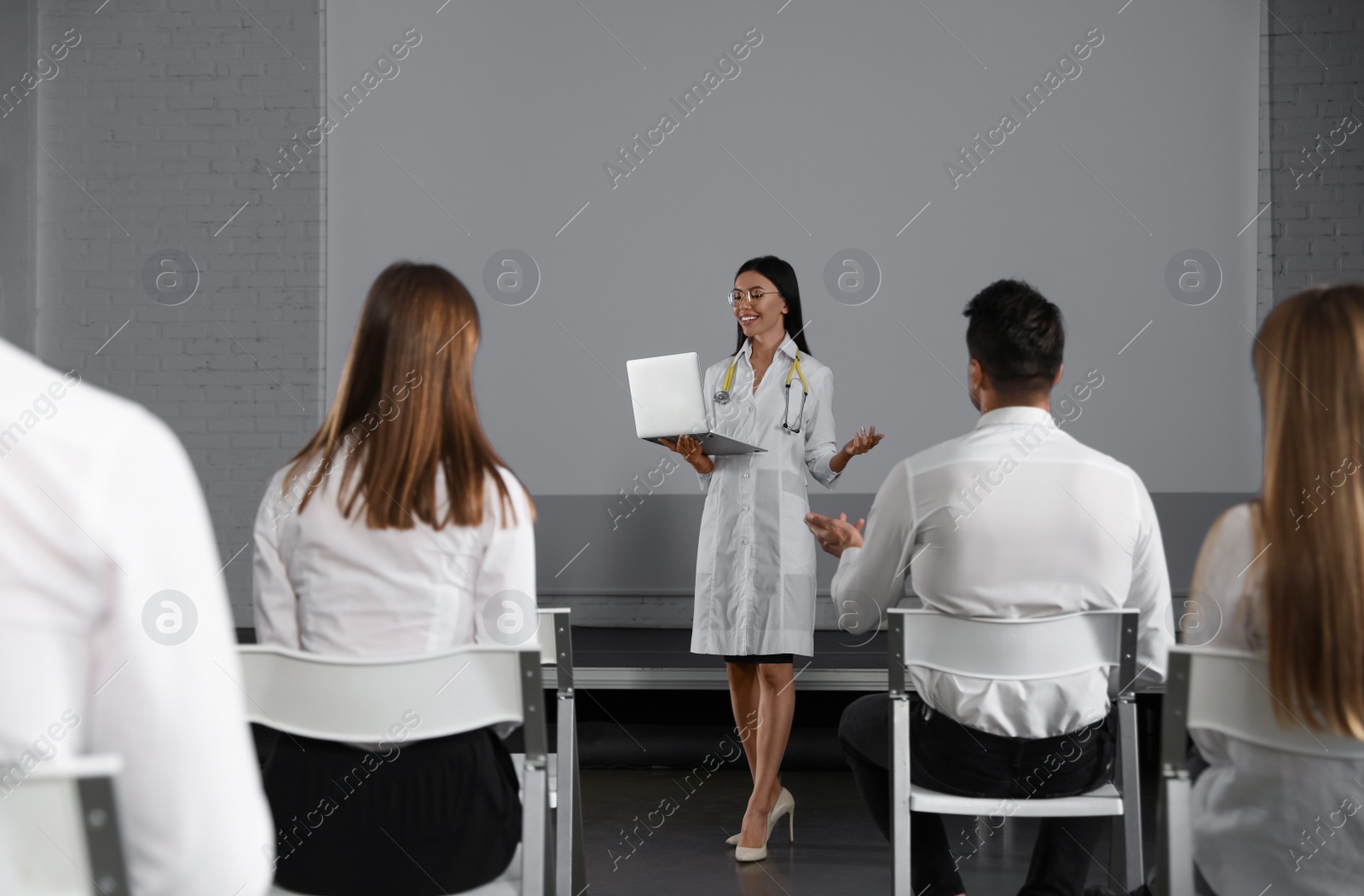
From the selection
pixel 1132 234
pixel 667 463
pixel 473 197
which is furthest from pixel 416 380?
pixel 1132 234

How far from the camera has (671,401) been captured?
8.76 feet

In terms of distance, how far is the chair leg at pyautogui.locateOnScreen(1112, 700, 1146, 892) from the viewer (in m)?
1.58

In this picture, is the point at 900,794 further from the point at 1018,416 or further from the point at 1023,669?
the point at 1018,416

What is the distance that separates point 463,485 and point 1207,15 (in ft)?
14.9

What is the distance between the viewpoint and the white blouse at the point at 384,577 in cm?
133

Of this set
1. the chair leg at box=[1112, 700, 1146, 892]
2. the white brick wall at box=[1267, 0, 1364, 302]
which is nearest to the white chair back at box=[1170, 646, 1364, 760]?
the chair leg at box=[1112, 700, 1146, 892]

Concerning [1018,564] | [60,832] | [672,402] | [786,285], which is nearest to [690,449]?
Result: [672,402]

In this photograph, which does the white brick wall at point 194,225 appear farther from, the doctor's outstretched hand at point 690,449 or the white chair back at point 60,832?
the white chair back at point 60,832

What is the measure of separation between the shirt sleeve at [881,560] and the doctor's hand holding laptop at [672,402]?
975 millimetres

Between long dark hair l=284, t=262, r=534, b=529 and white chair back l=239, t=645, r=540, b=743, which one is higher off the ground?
long dark hair l=284, t=262, r=534, b=529

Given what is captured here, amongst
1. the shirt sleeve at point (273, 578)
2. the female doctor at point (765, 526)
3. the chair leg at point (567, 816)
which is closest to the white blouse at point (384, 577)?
the shirt sleeve at point (273, 578)

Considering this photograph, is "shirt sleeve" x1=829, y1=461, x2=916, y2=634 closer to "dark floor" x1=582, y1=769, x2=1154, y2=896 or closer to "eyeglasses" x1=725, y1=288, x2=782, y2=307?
"dark floor" x1=582, y1=769, x2=1154, y2=896

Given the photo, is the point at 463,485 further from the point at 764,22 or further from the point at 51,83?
the point at 51,83

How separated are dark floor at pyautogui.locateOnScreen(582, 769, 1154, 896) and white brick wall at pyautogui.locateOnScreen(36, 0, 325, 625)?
2.75m
